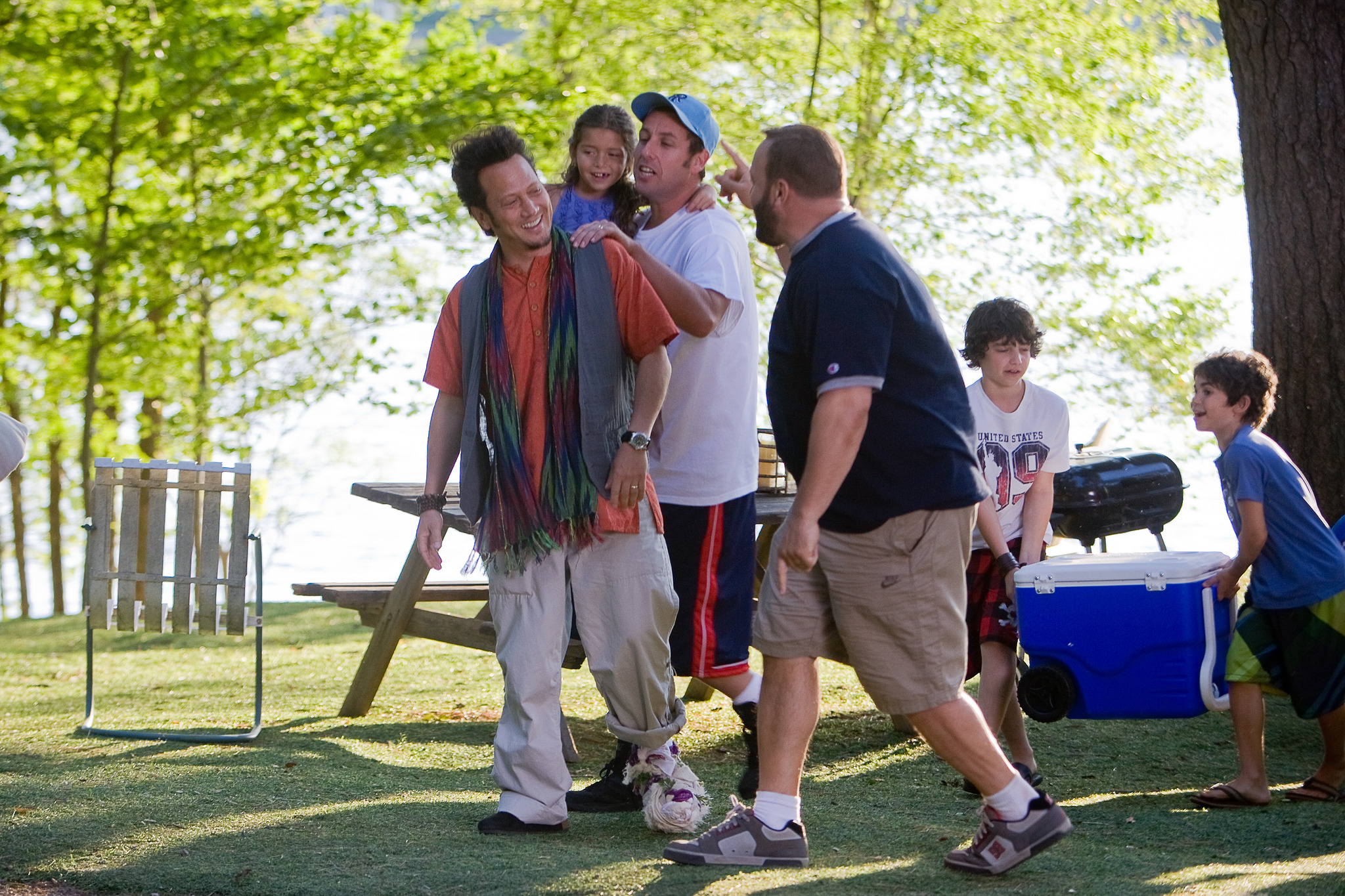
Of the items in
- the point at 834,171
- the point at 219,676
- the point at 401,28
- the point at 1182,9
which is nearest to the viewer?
the point at 834,171

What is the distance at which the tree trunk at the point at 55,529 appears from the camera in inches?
644

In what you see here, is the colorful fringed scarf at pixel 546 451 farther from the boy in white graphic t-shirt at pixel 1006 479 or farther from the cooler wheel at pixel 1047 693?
the cooler wheel at pixel 1047 693

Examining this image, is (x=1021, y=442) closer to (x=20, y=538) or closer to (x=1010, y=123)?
(x=1010, y=123)

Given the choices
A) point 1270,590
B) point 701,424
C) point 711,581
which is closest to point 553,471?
point 701,424

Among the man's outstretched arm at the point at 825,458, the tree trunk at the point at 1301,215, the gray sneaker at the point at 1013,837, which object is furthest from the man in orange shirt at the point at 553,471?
the tree trunk at the point at 1301,215

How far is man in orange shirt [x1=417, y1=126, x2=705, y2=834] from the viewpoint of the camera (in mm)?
3609

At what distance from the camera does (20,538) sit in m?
19.7

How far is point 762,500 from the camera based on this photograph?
18.5 ft

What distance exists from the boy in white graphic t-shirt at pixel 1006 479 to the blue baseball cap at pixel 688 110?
108 cm

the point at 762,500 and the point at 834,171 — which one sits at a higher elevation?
the point at 834,171

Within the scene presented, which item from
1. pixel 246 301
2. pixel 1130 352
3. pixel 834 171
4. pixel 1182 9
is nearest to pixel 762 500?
pixel 834 171

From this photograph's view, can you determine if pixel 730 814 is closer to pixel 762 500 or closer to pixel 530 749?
pixel 530 749

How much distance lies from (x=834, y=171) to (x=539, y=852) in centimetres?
186

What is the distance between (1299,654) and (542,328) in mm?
2574
